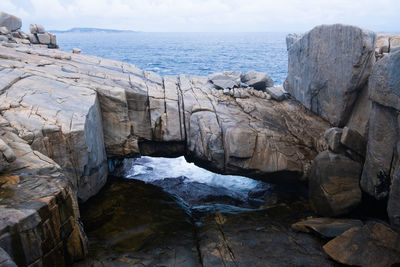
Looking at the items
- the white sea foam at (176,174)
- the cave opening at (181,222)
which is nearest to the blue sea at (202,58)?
the white sea foam at (176,174)

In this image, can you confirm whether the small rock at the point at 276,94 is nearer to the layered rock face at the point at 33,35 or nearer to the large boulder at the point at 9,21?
the layered rock face at the point at 33,35

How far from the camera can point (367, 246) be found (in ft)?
23.1

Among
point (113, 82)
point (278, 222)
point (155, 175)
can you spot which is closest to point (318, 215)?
point (278, 222)

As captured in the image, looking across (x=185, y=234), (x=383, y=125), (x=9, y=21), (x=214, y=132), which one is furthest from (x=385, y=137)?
(x=9, y=21)

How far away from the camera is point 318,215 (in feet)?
30.5

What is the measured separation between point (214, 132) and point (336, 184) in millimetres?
4202

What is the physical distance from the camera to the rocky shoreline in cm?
588

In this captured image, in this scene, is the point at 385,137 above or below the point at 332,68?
below

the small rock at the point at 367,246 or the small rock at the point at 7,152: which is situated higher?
the small rock at the point at 7,152

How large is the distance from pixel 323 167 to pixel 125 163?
8.96m

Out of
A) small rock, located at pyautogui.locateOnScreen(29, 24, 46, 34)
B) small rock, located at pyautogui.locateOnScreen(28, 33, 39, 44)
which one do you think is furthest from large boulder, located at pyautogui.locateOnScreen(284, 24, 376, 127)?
small rock, located at pyautogui.locateOnScreen(29, 24, 46, 34)

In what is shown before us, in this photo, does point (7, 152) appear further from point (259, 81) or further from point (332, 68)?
point (259, 81)

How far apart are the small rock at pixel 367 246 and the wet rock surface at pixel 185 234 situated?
1.06 ft

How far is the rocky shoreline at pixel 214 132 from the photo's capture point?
19.3 feet
